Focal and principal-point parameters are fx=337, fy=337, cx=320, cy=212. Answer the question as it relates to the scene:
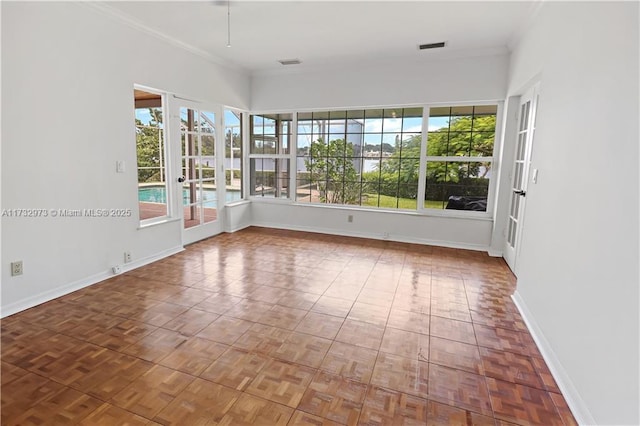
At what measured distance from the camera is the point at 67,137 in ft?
9.80

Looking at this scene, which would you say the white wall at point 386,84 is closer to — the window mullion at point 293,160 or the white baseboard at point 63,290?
the window mullion at point 293,160

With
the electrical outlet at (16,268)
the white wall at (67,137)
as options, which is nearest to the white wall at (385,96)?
the white wall at (67,137)

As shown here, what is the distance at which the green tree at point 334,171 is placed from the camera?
5609mm

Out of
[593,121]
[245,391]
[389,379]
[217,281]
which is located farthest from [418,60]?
[245,391]

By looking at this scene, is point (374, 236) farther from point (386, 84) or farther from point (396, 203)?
point (386, 84)

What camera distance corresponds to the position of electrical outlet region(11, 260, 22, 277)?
266cm

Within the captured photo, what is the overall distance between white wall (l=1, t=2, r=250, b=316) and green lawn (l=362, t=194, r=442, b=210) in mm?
3291

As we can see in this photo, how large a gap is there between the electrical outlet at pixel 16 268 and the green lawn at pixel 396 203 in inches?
169

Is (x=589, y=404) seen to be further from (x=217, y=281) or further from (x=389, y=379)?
(x=217, y=281)

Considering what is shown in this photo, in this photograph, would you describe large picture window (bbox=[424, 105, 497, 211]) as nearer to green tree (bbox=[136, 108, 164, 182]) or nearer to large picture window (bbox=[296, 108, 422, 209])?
large picture window (bbox=[296, 108, 422, 209])

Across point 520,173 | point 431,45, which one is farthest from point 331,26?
point 520,173

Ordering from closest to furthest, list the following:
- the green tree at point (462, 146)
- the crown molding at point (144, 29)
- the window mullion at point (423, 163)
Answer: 1. the crown molding at point (144, 29)
2. the green tree at point (462, 146)
3. the window mullion at point (423, 163)

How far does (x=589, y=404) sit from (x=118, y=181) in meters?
4.10

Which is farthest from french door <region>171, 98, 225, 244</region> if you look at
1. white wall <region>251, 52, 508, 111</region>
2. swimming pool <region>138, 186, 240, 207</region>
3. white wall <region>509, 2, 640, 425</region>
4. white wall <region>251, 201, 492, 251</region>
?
white wall <region>509, 2, 640, 425</region>
